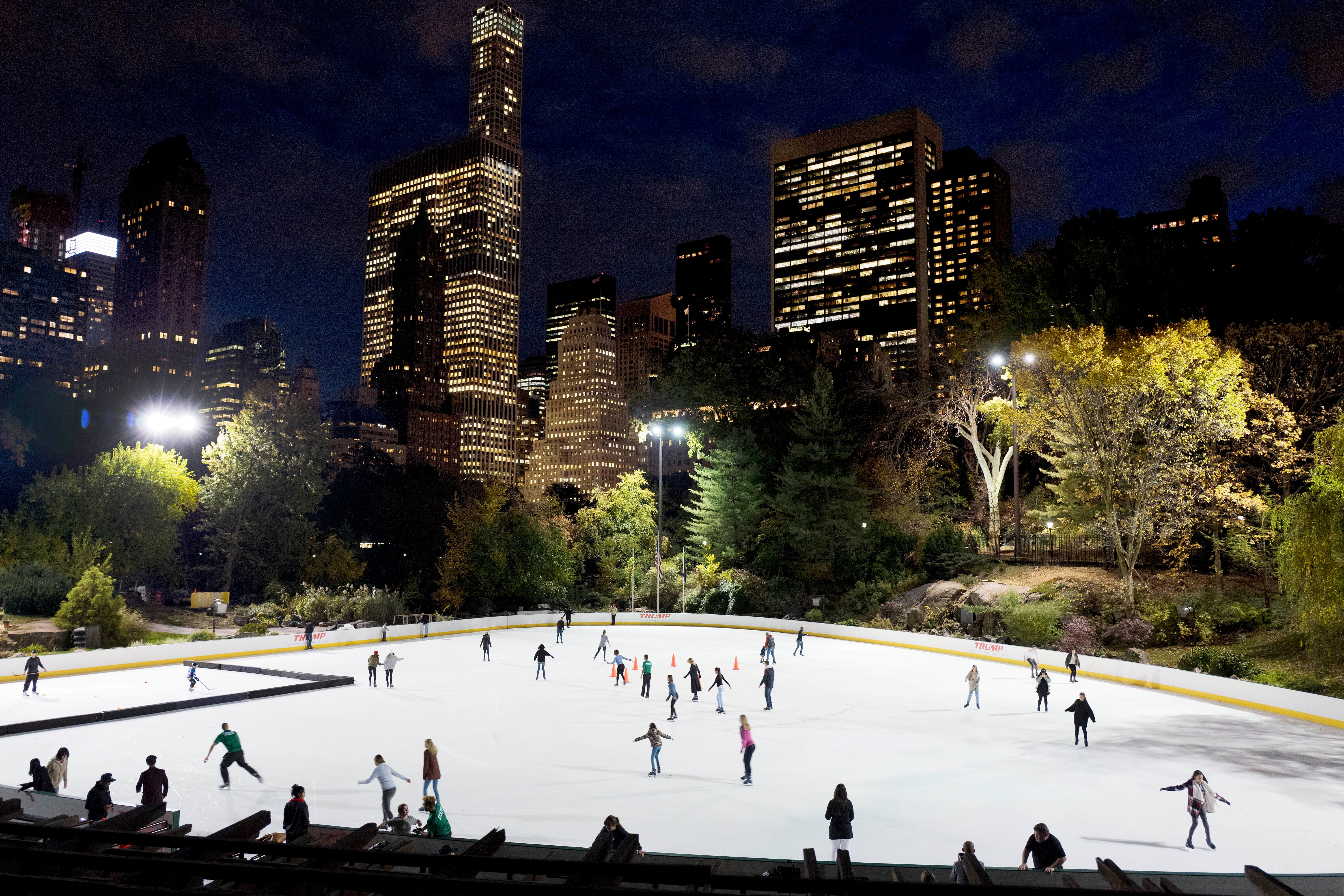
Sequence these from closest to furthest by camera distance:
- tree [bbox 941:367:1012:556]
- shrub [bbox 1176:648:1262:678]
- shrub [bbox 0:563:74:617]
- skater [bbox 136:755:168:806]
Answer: skater [bbox 136:755:168:806], shrub [bbox 1176:648:1262:678], shrub [bbox 0:563:74:617], tree [bbox 941:367:1012:556]

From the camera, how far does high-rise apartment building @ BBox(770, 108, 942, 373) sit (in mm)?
144125

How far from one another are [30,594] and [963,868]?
40840 millimetres

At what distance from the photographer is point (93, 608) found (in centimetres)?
3011

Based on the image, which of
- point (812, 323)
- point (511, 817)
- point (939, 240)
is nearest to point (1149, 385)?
Answer: point (511, 817)

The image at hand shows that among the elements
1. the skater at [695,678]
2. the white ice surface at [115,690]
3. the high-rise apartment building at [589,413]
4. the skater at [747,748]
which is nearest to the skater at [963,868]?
the skater at [747,748]

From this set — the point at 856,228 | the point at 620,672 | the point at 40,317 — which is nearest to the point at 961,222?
the point at 856,228

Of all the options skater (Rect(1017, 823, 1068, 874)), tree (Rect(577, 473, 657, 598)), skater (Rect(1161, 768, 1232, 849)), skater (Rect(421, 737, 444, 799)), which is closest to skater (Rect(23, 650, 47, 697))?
skater (Rect(421, 737, 444, 799))

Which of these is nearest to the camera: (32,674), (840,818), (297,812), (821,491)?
(297,812)

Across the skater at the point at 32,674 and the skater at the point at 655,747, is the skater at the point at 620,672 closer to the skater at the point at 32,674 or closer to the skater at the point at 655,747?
the skater at the point at 655,747

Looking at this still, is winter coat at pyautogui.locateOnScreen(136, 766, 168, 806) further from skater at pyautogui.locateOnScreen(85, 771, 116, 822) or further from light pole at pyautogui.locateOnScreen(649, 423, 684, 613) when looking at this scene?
light pole at pyautogui.locateOnScreen(649, 423, 684, 613)

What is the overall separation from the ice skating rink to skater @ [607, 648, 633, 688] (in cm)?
50

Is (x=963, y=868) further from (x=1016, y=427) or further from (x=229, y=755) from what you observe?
(x=1016, y=427)

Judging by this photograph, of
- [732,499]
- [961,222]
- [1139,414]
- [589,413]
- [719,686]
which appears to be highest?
[961,222]

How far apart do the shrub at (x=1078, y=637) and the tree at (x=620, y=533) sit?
27.4 metres
